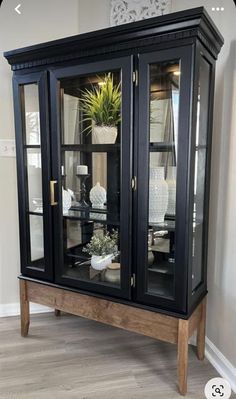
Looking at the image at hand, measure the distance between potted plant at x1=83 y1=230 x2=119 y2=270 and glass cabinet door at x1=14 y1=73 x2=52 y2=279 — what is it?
276 mm

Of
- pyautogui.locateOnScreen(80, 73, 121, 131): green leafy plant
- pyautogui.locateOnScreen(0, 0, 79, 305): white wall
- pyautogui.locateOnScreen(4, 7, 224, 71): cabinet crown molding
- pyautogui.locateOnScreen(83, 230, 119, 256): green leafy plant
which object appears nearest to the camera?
pyautogui.locateOnScreen(4, 7, 224, 71): cabinet crown molding

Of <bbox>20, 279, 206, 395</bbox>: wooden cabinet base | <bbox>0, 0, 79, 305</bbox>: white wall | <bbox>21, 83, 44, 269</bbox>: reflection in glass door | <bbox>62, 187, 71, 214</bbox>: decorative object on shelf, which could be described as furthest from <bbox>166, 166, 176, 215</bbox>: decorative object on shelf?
<bbox>0, 0, 79, 305</bbox>: white wall

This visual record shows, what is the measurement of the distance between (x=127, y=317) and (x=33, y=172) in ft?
3.57

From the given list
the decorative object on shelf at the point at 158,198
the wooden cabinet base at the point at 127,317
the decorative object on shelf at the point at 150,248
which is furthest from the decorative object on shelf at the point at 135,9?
the wooden cabinet base at the point at 127,317

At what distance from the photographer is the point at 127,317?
1.76 metres

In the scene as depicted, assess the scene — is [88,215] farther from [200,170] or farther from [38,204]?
[200,170]

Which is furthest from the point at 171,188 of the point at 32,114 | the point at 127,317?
the point at 32,114

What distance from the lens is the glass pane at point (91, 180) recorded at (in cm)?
180

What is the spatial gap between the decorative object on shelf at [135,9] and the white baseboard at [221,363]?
2.22 meters

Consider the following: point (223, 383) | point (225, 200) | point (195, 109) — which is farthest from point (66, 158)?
point (223, 383)

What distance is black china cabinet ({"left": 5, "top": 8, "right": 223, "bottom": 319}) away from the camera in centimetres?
150

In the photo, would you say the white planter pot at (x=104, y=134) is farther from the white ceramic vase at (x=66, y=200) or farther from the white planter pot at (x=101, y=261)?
the white planter pot at (x=101, y=261)

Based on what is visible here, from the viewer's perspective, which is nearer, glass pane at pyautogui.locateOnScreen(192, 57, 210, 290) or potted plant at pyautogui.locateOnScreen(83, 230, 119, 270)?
glass pane at pyautogui.locateOnScreen(192, 57, 210, 290)

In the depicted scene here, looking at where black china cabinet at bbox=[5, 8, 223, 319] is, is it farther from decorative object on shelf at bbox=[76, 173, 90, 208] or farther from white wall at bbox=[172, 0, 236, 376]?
white wall at bbox=[172, 0, 236, 376]
